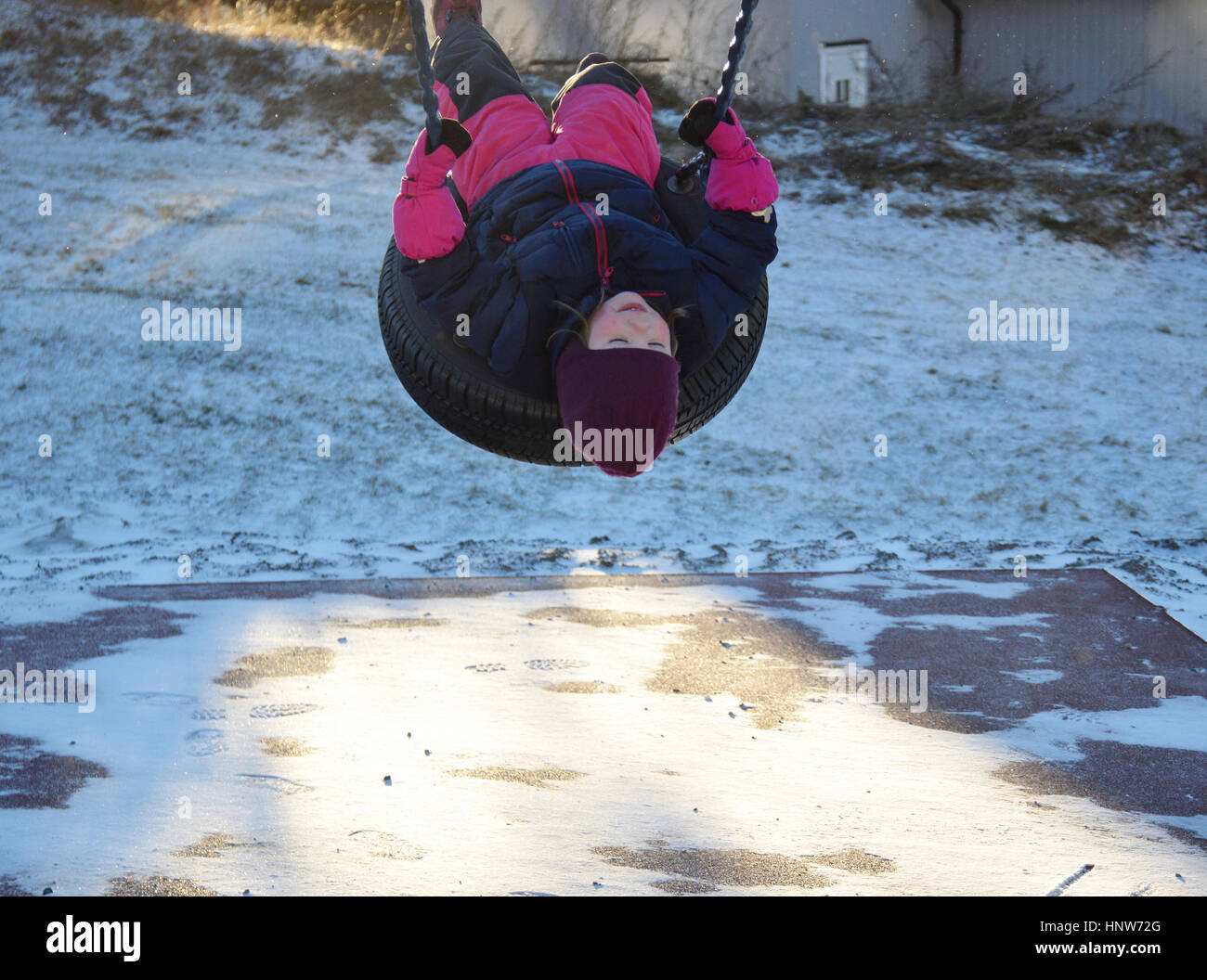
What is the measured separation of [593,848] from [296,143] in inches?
439

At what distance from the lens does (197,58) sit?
1419cm

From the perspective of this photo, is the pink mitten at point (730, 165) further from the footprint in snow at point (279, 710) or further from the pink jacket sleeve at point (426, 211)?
the footprint in snow at point (279, 710)

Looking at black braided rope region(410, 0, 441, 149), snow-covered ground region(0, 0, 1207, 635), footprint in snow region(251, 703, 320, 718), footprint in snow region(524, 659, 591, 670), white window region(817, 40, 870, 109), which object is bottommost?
footprint in snow region(524, 659, 591, 670)

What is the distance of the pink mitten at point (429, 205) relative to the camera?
2084mm

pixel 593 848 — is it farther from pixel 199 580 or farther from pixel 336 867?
pixel 199 580

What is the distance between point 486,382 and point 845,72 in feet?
43.5

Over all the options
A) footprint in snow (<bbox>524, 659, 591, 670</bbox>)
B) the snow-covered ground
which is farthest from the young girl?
the snow-covered ground

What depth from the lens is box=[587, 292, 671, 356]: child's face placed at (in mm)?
2061

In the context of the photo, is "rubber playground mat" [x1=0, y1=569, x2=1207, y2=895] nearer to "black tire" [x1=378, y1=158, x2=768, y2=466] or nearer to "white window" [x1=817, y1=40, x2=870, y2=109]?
"black tire" [x1=378, y1=158, x2=768, y2=466]

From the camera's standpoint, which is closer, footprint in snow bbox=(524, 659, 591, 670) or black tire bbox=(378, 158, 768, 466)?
black tire bbox=(378, 158, 768, 466)

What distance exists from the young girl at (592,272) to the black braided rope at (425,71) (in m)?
0.03

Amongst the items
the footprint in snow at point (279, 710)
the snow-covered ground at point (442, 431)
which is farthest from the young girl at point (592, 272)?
the snow-covered ground at point (442, 431)

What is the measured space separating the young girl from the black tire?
0.12ft
